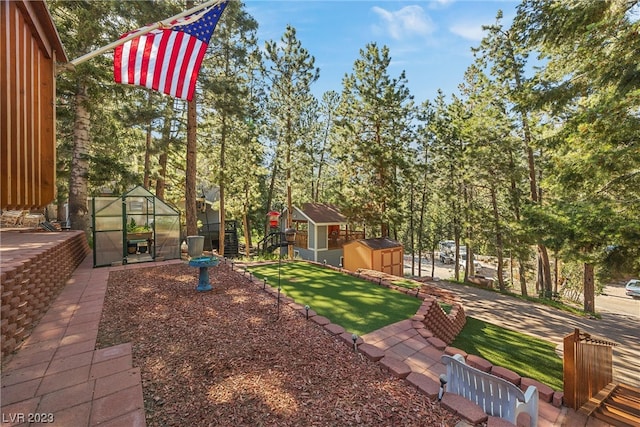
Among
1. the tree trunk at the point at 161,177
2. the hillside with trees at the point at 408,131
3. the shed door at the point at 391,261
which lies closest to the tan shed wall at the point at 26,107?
the hillside with trees at the point at 408,131

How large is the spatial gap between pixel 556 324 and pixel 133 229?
48.3 feet

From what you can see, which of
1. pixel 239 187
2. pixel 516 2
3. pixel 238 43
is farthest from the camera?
pixel 239 187

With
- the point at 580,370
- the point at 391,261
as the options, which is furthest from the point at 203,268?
the point at 391,261

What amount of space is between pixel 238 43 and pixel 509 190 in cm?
1648

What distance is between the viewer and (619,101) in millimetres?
4949

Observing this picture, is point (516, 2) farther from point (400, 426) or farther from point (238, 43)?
point (400, 426)

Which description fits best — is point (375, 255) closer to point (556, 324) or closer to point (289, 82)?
point (556, 324)

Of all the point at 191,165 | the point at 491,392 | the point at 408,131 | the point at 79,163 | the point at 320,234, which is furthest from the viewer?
the point at 320,234

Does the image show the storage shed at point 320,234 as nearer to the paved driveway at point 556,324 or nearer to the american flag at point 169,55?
the paved driveway at point 556,324

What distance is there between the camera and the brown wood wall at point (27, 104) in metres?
1.83

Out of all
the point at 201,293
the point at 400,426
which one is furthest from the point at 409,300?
the point at 201,293

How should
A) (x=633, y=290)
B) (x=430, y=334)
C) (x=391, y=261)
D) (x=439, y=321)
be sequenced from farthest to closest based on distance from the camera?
(x=633, y=290) < (x=391, y=261) < (x=439, y=321) < (x=430, y=334)

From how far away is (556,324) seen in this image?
9031 mm

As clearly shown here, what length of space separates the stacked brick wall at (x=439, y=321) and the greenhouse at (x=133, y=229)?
814 cm
